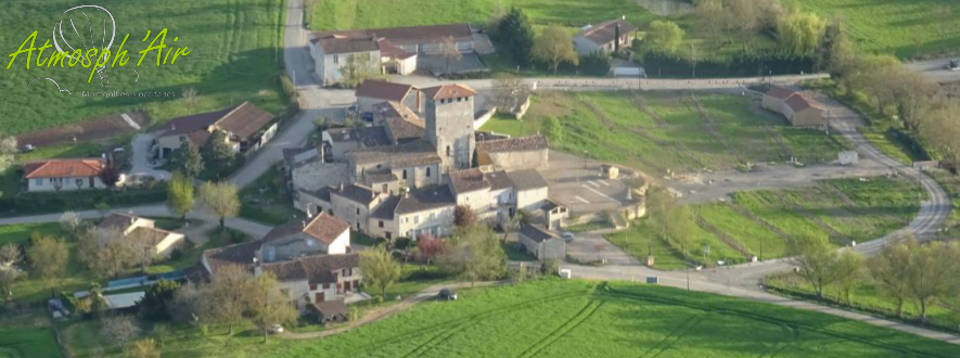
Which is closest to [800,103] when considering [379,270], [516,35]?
[516,35]

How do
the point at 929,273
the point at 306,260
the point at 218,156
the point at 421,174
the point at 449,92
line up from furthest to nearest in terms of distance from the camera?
the point at 218,156
the point at 449,92
the point at 421,174
the point at 306,260
the point at 929,273

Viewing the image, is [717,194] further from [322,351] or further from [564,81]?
[322,351]

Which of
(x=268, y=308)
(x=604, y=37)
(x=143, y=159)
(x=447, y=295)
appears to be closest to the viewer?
(x=268, y=308)

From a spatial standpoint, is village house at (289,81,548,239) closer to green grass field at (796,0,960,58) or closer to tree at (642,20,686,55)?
tree at (642,20,686,55)

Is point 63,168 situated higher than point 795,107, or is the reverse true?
point 795,107

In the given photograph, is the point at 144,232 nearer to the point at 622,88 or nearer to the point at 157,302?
the point at 157,302

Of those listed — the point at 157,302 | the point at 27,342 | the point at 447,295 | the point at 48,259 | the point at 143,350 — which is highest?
the point at 48,259

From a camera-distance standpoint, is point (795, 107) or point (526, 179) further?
point (795, 107)
